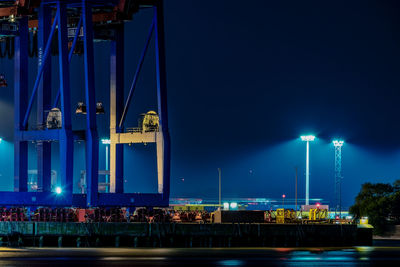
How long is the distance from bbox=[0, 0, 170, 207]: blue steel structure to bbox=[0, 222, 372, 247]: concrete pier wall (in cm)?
874

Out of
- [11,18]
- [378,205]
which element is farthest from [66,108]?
[378,205]

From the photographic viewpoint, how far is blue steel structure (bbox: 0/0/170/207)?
2945 inches

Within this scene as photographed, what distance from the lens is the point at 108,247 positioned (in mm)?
64125

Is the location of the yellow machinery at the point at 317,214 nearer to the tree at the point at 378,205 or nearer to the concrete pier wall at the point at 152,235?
the tree at the point at 378,205

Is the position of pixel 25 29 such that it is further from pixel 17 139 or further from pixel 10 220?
pixel 10 220

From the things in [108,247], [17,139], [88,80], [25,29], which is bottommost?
[108,247]

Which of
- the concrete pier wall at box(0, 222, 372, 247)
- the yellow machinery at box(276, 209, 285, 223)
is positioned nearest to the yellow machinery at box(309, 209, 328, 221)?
the yellow machinery at box(276, 209, 285, 223)

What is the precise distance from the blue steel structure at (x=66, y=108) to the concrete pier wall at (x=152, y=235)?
874 centimetres

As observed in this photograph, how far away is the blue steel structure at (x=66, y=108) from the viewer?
7481cm

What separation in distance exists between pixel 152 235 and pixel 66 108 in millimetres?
15524

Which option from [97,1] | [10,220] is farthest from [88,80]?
[10,220]

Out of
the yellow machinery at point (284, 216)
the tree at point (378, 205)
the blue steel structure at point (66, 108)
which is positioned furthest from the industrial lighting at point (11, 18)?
the tree at point (378, 205)

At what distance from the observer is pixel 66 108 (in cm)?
7550

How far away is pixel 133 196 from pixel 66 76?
11.8 meters
